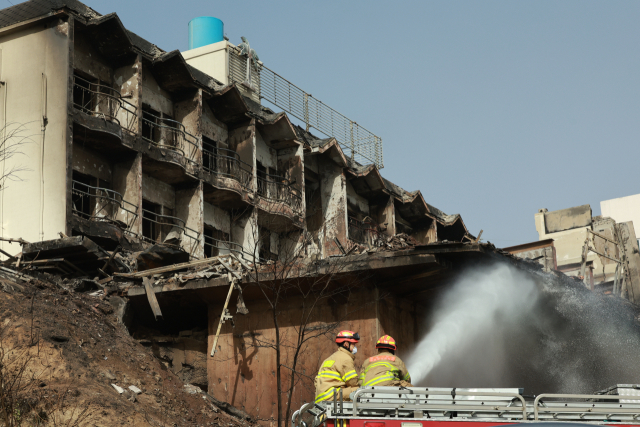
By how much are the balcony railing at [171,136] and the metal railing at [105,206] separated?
Answer: 307 centimetres

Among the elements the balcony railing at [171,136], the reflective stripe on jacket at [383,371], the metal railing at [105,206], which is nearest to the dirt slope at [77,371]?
the reflective stripe on jacket at [383,371]

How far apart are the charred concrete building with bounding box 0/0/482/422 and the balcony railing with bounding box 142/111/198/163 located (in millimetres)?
73

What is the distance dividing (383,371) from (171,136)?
58.2 ft

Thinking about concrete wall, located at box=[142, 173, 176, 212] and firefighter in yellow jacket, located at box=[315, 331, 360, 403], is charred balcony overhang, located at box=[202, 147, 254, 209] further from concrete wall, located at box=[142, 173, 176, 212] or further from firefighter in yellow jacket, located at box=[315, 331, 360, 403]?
firefighter in yellow jacket, located at box=[315, 331, 360, 403]

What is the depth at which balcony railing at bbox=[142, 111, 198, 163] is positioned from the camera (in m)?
26.1

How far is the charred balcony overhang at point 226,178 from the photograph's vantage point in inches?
1067

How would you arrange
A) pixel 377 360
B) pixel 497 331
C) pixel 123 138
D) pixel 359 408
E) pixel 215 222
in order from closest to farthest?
pixel 359 408 → pixel 377 360 → pixel 497 331 → pixel 123 138 → pixel 215 222

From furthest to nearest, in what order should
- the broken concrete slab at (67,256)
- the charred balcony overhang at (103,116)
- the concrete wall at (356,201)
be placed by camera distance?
the concrete wall at (356,201) → the charred balcony overhang at (103,116) → the broken concrete slab at (67,256)

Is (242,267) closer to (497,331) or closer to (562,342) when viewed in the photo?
(497,331)

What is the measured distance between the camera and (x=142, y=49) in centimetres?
2520

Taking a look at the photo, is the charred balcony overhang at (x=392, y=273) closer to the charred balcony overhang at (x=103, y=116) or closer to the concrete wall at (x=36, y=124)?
the concrete wall at (x=36, y=124)

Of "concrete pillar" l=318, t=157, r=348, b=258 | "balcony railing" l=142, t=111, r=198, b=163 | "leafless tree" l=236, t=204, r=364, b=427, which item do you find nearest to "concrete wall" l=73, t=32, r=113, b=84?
"balcony railing" l=142, t=111, r=198, b=163

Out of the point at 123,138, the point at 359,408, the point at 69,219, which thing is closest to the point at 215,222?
the point at 123,138

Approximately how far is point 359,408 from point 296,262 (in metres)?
7.81
